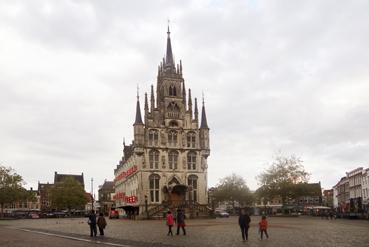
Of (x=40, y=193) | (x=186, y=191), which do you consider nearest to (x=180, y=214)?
(x=186, y=191)

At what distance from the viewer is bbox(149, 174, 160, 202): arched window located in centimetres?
7994

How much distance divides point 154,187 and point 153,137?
8503mm

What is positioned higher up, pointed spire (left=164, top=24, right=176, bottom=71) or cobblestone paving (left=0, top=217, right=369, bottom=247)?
pointed spire (left=164, top=24, right=176, bottom=71)

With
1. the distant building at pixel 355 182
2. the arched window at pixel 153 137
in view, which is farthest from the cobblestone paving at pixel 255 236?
the distant building at pixel 355 182

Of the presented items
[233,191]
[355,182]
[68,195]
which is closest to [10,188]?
[68,195]

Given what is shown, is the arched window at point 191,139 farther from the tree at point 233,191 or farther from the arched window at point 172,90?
the tree at point 233,191

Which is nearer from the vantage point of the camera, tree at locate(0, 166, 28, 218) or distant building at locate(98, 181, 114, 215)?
tree at locate(0, 166, 28, 218)

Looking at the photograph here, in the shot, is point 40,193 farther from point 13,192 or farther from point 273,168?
point 273,168

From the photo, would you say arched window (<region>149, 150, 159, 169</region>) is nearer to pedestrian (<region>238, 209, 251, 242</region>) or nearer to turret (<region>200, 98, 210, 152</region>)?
turret (<region>200, 98, 210, 152</region>)

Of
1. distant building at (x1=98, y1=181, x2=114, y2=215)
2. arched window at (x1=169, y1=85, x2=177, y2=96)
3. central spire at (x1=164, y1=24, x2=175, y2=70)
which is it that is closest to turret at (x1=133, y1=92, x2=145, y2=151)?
arched window at (x1=169, y1=85, x2=177, y2=96)

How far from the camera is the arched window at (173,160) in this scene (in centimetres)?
8219

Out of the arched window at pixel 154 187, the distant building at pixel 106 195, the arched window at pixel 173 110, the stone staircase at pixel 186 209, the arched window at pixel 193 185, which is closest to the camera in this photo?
the stone staircase at pixel 186 209

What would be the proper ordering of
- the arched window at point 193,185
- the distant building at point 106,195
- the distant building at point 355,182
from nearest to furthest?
the arched window at point 193,185 → the distant building at point 355,182 → the distant building at point 106,195

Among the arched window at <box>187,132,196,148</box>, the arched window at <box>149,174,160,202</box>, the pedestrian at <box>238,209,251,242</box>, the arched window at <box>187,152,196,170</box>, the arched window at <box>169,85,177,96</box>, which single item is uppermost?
the arched window at <box>169,85,177,96</box>
